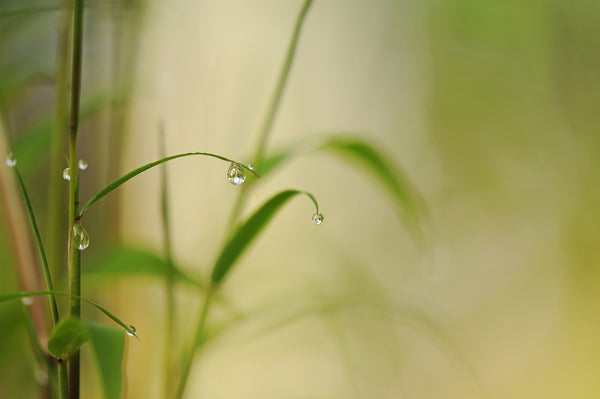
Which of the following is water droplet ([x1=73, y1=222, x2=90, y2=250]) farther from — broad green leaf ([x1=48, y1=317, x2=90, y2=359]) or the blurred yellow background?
the blurred yellow background

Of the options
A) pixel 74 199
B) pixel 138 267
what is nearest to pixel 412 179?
pixel 138 267

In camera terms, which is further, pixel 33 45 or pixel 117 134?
pixel 117 134

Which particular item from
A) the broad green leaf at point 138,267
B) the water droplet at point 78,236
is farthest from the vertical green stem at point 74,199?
the broad green leaf at point 138,267

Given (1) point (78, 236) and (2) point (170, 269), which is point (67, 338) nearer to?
(1) point (78, 236)

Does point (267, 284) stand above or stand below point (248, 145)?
below

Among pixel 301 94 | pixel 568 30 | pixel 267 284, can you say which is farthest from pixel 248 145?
pixel 568 30

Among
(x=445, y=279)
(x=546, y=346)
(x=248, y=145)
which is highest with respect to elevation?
(x=248, y=145)

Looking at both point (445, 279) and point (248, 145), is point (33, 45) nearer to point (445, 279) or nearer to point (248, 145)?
point (248, 145)
